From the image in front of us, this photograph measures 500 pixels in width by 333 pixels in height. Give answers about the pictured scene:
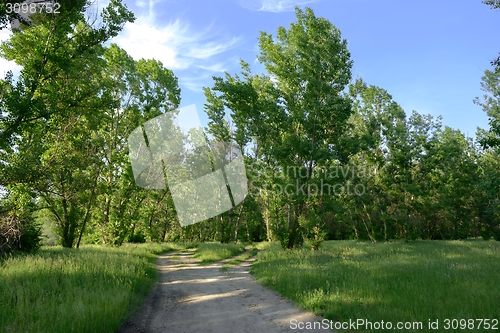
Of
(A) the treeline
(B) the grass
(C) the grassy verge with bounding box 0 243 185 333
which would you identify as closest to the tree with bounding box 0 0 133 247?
(A) the treeline

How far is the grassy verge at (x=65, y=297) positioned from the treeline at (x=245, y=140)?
190 inches

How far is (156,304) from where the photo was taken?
8086mm

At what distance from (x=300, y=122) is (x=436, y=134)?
2540 centimetres

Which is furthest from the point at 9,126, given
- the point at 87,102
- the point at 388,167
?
the point at 388,167

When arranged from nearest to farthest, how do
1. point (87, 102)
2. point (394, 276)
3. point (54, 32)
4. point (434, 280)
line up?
point (434, 280) < point (394, 276) < point (54, 32) < point (87, 102)

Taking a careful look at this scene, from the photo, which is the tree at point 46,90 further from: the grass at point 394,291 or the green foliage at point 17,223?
the grass at point 394,291

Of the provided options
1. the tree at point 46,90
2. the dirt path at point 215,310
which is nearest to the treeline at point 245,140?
the tree at point 46,90

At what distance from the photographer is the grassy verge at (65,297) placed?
5285 millimetres

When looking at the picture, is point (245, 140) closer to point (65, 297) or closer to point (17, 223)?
point (17, 223)

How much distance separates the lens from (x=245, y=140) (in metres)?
33.1

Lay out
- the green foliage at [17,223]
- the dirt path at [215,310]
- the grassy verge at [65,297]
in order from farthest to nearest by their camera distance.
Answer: the green foliage at [17,223], the dirt path at [215,310], the grassy verge at [65,297]

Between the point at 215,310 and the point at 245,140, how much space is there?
26.6 meters

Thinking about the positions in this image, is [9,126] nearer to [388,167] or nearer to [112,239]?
[112,239]
